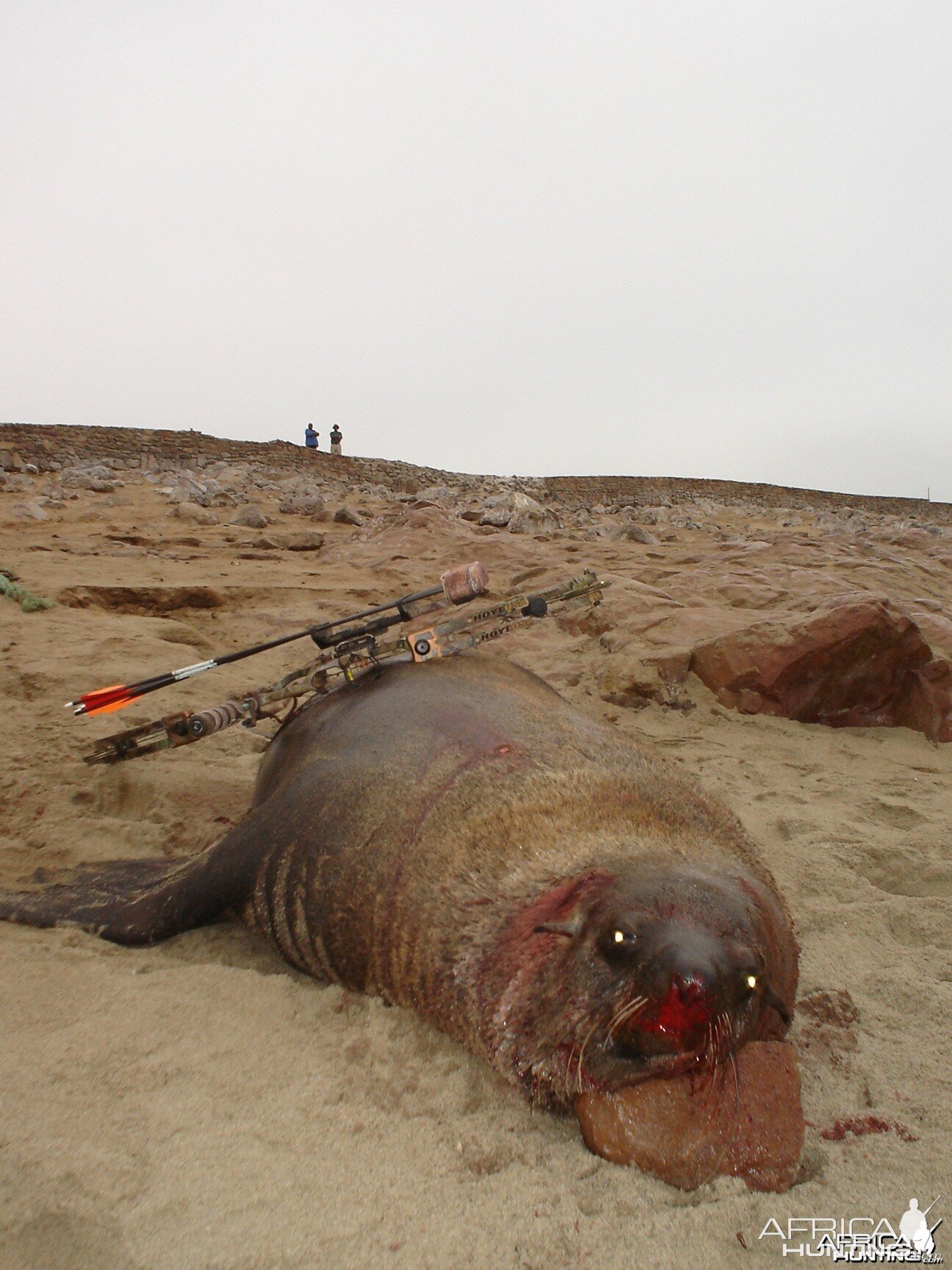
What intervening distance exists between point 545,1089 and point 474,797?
75 centimetres

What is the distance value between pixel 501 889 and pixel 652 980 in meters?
0.48

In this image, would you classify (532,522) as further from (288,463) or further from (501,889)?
(501,889)

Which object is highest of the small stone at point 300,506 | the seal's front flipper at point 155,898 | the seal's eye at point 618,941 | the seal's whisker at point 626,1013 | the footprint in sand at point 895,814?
the small stone at point 300,506

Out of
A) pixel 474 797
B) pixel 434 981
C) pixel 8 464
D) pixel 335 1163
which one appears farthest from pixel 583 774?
pixel 8 464

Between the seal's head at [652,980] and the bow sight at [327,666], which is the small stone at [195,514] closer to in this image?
the bow sight at [327,666]

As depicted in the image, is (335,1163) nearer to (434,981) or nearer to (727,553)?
(434,981)

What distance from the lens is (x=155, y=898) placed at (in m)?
2.38

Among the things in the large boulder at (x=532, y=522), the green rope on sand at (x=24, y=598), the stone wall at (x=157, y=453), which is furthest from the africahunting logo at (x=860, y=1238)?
the stone wall at (x=157, y=453)

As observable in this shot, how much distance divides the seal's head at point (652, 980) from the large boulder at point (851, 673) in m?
2.79

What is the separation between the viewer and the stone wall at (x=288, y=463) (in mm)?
13758

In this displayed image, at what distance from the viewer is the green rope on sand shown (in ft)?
16.6

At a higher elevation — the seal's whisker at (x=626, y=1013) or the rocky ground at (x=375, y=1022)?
the seal's whisker at (x=626, y=1013)

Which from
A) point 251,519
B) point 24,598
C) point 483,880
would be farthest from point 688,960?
point 251,519

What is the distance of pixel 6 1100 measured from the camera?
→ 146 cm
